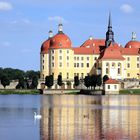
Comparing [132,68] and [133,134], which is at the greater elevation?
[132,68]

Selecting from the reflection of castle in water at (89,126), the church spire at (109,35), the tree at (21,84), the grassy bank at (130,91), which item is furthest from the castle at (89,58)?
the reflection of castle in water at (89,126)

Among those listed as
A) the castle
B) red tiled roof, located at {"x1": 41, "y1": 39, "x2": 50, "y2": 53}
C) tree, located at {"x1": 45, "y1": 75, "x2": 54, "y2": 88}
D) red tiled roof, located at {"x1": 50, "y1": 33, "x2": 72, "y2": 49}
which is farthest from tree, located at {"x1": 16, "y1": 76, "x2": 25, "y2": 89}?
red tiled roof, located at {"x1": 50, "y1": 33, "x2": 72, "y2": 49}

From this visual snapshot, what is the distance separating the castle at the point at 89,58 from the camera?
104125mm

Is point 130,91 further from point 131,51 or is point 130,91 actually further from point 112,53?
point 131,51

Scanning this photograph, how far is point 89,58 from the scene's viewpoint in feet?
359

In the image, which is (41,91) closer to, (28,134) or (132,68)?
(132,68)

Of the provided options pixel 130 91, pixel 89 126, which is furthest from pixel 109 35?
pixel 89 126

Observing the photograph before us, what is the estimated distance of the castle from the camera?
342 feet

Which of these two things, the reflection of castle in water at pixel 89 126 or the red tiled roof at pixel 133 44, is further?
the red tiled roof at pixel 133 44

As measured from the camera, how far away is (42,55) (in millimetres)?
108562

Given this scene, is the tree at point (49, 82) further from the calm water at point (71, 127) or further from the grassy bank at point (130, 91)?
the calm water at point (71, 127)

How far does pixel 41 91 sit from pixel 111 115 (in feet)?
189

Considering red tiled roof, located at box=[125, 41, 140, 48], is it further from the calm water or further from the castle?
the calm water

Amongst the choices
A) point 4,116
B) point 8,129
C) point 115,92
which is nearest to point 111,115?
point 4,116
